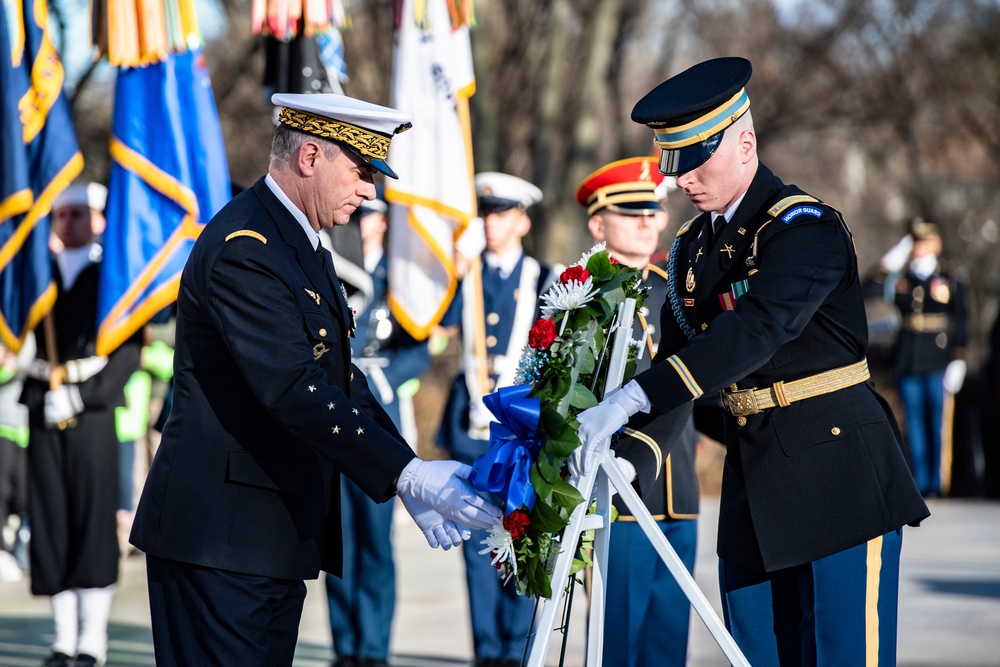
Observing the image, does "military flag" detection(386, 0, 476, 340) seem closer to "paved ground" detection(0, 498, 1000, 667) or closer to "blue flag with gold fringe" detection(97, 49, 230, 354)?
"blue flag with gold fringe" detection(97, 49, 230, 354)

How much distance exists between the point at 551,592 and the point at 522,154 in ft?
63.2

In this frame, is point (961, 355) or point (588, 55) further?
point (588, 55)

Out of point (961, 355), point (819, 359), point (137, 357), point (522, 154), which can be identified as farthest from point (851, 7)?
point (819, 359)

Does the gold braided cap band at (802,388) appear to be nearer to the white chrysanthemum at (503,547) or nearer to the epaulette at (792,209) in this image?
the epaulette at (792,209)

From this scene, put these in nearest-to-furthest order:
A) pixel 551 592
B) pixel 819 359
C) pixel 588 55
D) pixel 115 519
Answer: pixel 551 592
pixel 819 359
pixel 115 519
pixel 588 55

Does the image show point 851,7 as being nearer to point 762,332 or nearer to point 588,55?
point 588,55

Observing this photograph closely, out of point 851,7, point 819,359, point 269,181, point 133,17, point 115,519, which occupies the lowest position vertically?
point 115,519

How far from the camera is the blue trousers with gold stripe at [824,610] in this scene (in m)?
3.36

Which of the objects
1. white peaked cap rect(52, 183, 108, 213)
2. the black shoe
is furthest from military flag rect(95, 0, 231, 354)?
the black shoe

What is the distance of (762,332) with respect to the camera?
3.18m

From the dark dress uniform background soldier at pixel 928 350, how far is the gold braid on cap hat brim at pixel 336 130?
9642 mm

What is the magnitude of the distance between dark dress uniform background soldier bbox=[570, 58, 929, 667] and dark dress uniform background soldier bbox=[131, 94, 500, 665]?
675mm

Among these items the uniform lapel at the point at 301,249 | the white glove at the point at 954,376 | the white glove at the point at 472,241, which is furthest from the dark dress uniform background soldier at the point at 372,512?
the white glove at the point at 954,376

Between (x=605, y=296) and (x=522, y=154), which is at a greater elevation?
(x=522, y=154)
